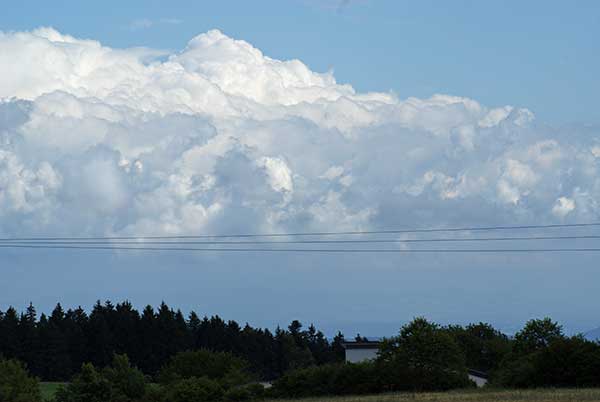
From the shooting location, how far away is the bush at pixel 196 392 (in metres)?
90.2

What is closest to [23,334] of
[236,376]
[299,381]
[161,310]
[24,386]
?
[161,310]

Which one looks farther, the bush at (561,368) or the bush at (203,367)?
the bush at (203,367)

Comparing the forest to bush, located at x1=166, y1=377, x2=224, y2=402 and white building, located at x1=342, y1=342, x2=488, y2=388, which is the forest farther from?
white building, located at x1=342, y1=342, x2=488, y2=388

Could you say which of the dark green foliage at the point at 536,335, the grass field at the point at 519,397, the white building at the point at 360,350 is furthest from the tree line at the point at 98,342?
the grass field at the point at 519,397

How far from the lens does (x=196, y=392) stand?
9088 centimetres

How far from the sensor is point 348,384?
91125 mm

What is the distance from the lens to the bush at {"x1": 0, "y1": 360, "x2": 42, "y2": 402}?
10825 centimetres

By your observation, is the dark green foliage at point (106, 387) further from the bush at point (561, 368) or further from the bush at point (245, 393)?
the bush at point (561, 368)

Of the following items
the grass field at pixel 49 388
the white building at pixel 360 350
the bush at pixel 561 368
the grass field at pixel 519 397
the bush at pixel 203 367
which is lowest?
the grass field at pixel 519 397

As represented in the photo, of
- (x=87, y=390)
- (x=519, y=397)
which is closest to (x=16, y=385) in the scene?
(x=87, y=390)

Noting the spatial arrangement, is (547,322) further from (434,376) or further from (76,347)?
(76,347)

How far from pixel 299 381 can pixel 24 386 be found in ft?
121

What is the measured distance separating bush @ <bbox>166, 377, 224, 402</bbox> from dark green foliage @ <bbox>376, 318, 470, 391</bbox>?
1491cm

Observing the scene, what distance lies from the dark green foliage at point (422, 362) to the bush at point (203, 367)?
20975 millimetres
